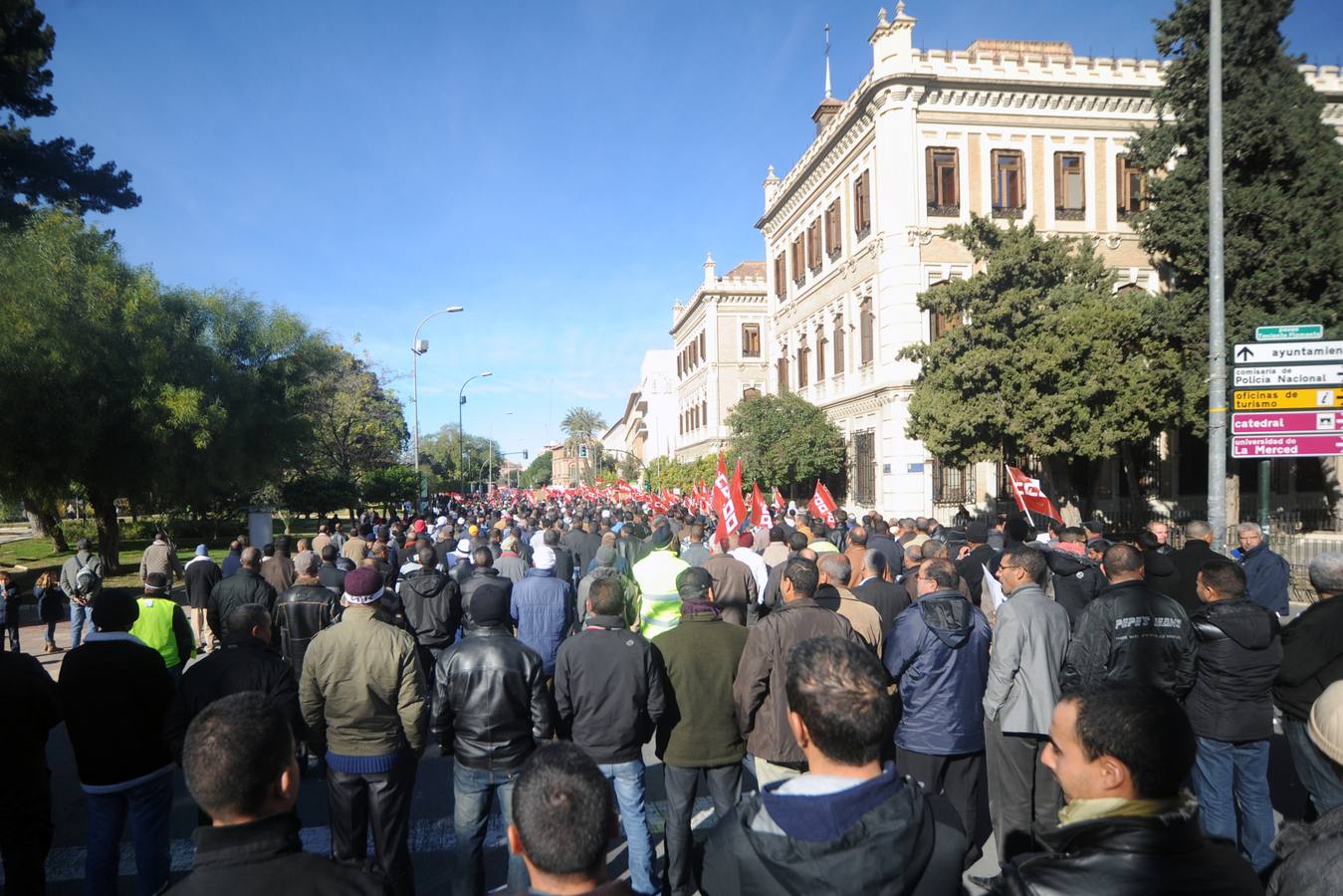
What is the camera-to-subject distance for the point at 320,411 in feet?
132

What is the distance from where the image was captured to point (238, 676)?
4.48m

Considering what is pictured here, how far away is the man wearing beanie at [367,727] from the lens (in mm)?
4492

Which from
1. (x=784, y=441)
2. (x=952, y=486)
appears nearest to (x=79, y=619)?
(x=784, y=441)

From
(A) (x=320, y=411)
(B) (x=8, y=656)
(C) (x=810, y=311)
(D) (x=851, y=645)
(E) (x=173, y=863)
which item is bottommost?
(E) (x=173, y=863)

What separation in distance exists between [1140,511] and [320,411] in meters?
35.4

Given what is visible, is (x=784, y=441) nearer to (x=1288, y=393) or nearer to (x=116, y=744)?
(x=1288, y=393)

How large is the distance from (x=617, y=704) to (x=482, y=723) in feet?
2.45

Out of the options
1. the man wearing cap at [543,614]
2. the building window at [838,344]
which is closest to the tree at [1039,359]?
the building window at [838,344]

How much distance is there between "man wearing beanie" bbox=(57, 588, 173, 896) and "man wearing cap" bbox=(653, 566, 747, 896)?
9.20ft

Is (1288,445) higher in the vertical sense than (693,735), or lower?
higher

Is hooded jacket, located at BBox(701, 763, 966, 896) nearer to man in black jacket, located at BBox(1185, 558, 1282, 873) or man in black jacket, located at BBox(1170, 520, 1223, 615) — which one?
man in black jacket, located at BBox(1185, 558, 1282, 873)

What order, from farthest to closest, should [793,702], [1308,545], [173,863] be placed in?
1. [1308,545]
2. [173,863]
3. [793,702]

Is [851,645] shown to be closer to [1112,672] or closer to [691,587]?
[691,587]

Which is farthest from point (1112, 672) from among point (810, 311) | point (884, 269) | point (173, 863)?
point (810, 311)
